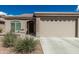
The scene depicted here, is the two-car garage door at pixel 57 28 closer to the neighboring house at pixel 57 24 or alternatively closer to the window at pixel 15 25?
the neighboring house at pixel 57 24

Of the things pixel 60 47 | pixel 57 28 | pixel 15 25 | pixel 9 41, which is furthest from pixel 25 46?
pixel 15 25

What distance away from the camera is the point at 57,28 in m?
26.5

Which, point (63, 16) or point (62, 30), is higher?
point (63, 16)

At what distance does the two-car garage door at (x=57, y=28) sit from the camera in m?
26.4

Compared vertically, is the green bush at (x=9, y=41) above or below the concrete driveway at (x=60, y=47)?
above

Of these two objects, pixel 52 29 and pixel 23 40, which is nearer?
pixel 23 40

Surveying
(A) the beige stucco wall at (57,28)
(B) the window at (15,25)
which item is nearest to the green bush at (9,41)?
(A) the beige stucco wall at (57,28)

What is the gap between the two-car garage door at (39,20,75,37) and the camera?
26.4 m

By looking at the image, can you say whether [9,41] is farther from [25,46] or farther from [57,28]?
[57,28]
